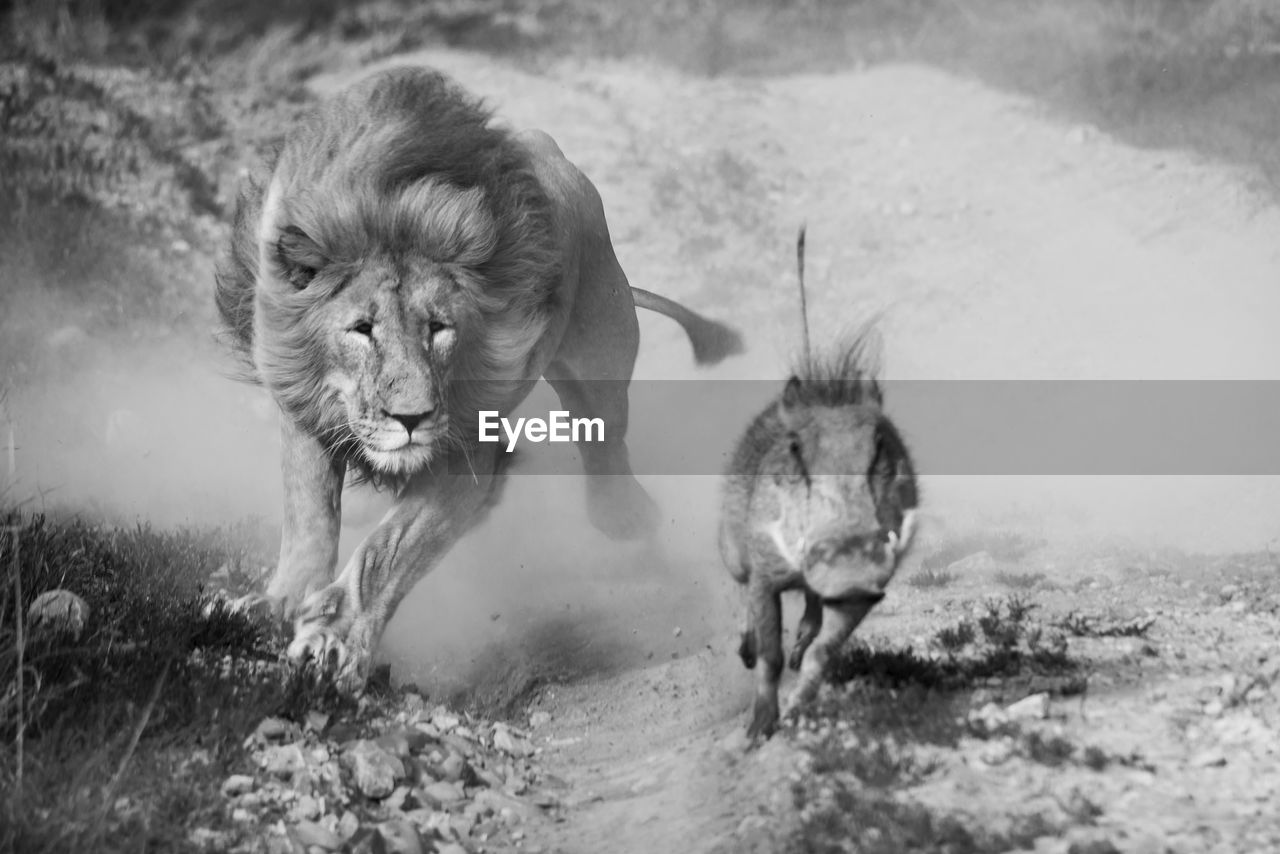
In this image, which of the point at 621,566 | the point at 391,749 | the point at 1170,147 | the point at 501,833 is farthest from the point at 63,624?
the point at 1170,147

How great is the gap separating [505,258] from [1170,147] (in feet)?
27.4

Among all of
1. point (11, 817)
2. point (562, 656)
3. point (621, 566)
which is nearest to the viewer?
point (11, 817)

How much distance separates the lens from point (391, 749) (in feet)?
17.3

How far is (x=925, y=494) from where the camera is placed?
8039 mm

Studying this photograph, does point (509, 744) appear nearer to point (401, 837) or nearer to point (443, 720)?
point (443, 720)

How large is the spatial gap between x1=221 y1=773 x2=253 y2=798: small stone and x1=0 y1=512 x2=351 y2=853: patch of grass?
32mm

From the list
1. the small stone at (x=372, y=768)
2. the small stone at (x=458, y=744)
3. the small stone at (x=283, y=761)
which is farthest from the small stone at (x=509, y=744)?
the small stone at (x=283, y=761)

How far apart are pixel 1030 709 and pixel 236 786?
2402 mm

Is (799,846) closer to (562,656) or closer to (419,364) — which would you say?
(419,364)

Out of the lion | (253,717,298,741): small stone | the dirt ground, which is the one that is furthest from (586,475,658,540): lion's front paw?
(253,717,298,741): small stone

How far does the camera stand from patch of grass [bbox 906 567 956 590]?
7219 millimetres

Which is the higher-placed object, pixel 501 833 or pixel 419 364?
pixel 419 364

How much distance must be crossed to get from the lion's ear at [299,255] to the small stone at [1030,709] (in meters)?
3.11

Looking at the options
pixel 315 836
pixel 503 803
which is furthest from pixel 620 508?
pixel 315 836
